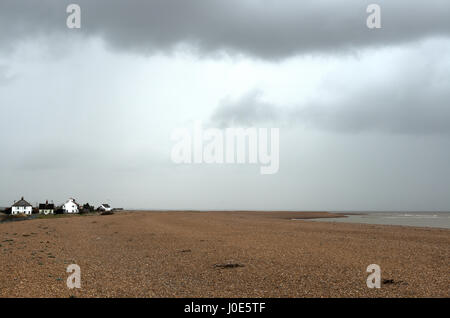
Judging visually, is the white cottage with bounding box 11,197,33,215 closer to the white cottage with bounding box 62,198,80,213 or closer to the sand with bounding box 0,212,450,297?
the white cottage with bounding box 62,198,80,213

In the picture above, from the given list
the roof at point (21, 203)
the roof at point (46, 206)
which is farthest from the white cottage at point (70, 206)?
the roof at point (21, 203)

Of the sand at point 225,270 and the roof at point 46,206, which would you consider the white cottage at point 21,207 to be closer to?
the roof at point 46,206

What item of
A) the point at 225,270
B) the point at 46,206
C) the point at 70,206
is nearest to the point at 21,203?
the point at 46,206

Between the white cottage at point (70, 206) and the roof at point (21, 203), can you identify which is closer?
the roof at point (21, 203)

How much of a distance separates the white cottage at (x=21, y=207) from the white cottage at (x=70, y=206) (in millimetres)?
12082

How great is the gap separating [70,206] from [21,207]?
1694 centimetres

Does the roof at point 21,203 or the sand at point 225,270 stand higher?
the sand at point 225,270

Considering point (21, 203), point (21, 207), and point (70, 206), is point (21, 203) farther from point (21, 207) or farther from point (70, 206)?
point (70, 206)

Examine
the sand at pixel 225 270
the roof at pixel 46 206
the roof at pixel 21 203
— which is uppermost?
the sand at pixel 225 270

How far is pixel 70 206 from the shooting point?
439 feet

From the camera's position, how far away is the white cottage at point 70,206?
434 ft

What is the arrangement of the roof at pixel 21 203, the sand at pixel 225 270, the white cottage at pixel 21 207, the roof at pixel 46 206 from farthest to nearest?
the roof at pixel 46 206, the roof at pixel 21 203, the white cottage at pixel 21 207, the sand at pixel 225 270
